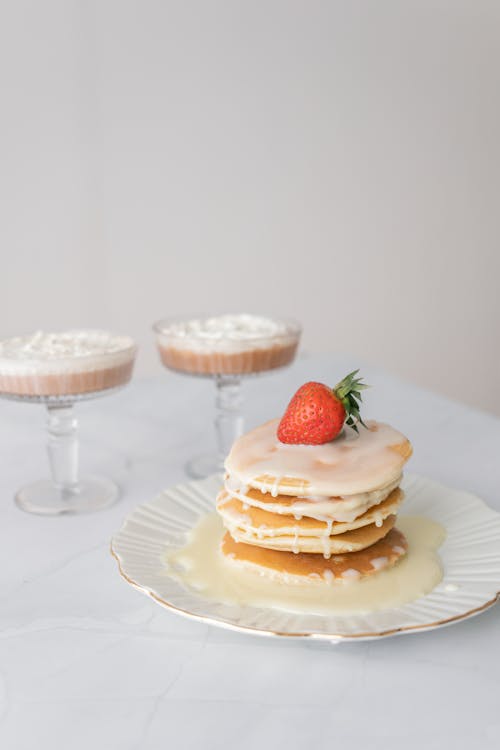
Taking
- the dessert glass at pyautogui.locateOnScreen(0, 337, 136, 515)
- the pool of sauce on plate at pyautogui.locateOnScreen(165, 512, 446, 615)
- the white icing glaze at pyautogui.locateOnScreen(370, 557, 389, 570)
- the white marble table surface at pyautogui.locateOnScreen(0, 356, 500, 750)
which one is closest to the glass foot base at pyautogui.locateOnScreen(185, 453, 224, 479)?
the dessert glass at pyautogui.locateOnScreen(0, 337, 136, 515)

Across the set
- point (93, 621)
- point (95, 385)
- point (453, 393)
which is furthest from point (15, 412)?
point (453, 393)

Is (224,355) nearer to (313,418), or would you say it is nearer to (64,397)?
(64,397)

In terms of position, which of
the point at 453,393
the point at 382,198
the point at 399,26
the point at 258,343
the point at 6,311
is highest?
the point at 399,26

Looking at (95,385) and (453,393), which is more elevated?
(95,385)

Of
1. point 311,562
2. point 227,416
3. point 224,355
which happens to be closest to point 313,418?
point 311,562

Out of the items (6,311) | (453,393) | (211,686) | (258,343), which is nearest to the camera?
(211,686)

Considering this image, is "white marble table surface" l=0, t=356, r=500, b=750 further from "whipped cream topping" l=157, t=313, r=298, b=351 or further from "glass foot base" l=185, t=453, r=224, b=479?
"whipped cream topping" l=157, t=313, r=298, b=351

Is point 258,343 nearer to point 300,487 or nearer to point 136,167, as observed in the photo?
point 300,487
